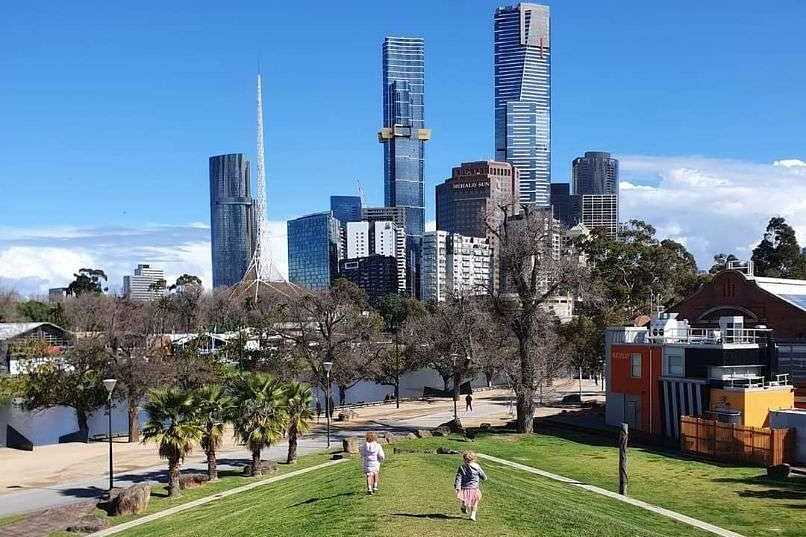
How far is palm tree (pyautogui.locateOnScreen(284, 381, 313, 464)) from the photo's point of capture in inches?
1252

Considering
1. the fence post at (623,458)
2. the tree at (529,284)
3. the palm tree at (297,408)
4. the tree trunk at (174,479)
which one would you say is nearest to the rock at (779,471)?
the fence post at (623,458)

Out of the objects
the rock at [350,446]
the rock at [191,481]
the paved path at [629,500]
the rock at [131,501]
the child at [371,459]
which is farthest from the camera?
the rock at [350,446]

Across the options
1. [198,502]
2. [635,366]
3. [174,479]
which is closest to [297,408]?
[174,479]

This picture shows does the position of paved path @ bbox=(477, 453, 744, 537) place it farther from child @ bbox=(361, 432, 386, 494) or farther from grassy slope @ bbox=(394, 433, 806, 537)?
child @ bbox=(361, 432, 386, 494)

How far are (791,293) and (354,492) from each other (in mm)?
36743

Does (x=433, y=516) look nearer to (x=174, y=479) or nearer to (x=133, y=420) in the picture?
(x=174, y=479)

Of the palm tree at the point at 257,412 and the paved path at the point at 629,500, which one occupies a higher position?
the palm tree at the point at 257,412

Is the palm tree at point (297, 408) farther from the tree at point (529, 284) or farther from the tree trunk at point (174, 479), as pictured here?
the tree at point (529, 284)

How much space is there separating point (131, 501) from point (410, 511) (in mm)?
11989

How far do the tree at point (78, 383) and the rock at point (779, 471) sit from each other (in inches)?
1393

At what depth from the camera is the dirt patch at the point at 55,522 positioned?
2325 centimetres

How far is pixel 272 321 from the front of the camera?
253 ft

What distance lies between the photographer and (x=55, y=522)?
24.2 m

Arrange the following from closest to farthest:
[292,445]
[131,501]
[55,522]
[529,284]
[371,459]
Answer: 1. [371,459]
2. [55,522]
3. [131,501]
4. [292,445]
5. [529,284]
